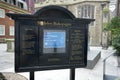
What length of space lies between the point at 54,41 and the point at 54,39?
4 cm

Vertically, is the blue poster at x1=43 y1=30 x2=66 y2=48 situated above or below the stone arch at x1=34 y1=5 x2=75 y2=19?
below

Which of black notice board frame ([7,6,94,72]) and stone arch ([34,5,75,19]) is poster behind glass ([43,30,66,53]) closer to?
black notice board frame ([7,6,94,72])

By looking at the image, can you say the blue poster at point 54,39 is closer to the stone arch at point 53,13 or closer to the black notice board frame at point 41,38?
the black notice board frame at point 41,38

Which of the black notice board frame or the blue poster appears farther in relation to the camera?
the blue poster

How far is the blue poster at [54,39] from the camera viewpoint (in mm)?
3364

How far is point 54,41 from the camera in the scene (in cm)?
343

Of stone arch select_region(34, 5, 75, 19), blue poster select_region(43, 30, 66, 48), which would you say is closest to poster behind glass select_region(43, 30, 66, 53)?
blue poster select_region(43, 30, 66, 48)

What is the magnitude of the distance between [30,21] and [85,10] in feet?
91.1

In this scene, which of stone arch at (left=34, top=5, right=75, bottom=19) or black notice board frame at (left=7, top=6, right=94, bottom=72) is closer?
black notice board frame at (left=7, top=6, right=94, bottom=72)

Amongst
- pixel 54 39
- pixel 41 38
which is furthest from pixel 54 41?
pixel 41 38

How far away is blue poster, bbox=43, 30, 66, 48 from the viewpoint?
132 inches

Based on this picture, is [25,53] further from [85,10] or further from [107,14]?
[85,10]

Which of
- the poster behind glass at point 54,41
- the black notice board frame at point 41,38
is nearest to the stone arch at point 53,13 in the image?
the black notice board frame at point 41,38

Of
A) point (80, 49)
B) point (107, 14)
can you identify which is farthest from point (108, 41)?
point (80, 49)
